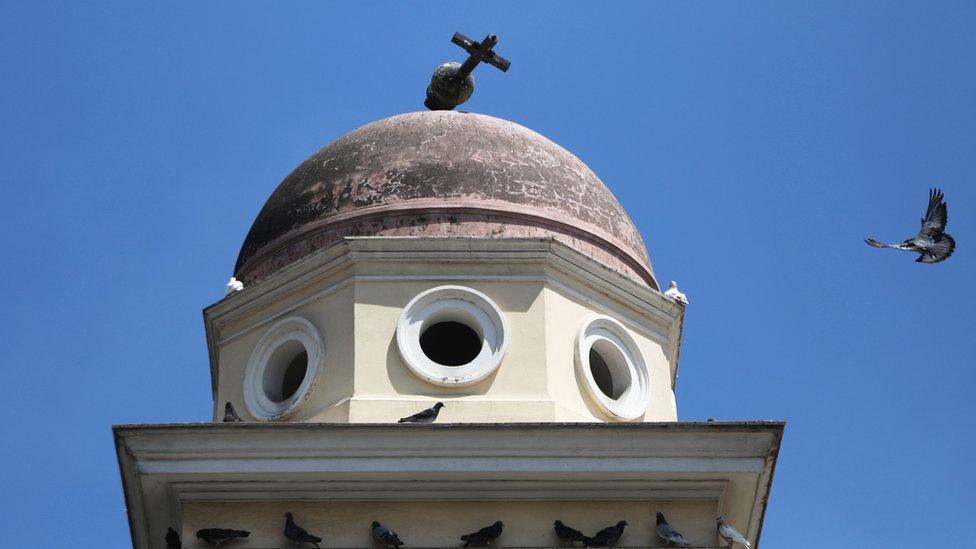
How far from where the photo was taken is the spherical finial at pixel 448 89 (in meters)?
19.9

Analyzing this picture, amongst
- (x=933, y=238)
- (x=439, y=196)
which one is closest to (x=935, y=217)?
(x=933, y=238)

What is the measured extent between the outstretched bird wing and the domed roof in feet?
8.84

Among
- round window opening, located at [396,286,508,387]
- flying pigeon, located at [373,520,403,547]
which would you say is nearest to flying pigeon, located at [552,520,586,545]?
flying pigeon, located at [373,520,403,547]

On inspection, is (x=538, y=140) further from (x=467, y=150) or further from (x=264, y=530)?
(x=264, y=530)

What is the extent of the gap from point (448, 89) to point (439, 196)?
2.32 meters

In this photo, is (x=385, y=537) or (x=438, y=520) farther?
(x=438, y=520)

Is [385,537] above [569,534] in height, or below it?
below

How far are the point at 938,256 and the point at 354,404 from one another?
5.43 m

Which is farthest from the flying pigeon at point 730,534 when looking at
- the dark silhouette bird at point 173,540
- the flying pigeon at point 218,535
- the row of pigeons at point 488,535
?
the dark silhouette bird at point 173,540

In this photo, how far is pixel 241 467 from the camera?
1538 centimetres

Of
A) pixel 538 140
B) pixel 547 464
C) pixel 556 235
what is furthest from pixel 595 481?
pixel 538 140

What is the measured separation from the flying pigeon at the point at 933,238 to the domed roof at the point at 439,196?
2.65m

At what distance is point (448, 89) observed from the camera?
1986 centimetres

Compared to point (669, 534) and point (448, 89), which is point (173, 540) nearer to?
point (669, 534)
